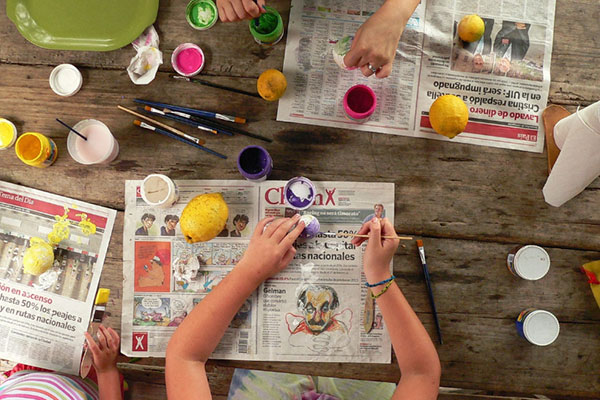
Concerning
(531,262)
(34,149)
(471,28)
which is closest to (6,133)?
(34,149)

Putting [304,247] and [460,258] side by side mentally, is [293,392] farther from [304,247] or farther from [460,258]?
[460,258]

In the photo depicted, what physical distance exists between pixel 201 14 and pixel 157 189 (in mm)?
489

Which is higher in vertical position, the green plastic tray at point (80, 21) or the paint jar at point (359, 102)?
the green plastic tray at point (80, 21)

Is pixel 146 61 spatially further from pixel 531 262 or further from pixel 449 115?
pixel 531 262

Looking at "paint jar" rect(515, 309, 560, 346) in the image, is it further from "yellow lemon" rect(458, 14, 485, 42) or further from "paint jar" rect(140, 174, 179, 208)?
"paint jar" rect(140, 174, 179, 208)

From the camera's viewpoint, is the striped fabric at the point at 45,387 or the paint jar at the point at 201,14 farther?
the paint jar at the point at 201,14

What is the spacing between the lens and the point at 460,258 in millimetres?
1097

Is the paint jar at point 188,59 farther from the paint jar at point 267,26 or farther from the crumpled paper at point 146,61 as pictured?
the paint jar at point 267,26

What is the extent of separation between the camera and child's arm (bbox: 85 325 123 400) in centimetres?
107

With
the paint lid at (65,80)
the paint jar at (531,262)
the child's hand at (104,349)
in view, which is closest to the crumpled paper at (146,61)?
the paint lid at (65,80)

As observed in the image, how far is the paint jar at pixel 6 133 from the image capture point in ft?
3.67

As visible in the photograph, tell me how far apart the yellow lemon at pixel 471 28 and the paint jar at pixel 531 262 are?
562 mm

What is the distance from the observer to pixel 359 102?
43.8 inches

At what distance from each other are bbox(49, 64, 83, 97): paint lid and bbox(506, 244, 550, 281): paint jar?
4.04 feet
